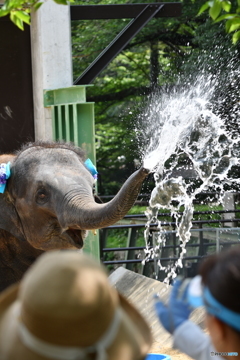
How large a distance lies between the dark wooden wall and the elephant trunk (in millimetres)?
3622

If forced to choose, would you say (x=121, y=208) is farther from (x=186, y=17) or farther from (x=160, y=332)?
(x=186, y=17)

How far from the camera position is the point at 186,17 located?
13.6m

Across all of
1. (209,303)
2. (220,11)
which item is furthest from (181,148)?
(209,303)

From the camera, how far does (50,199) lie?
5.41m

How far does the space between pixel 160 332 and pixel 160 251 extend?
290 centimetres

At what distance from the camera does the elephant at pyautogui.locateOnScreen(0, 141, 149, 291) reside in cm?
507

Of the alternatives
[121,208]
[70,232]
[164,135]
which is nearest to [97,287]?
[121,208]

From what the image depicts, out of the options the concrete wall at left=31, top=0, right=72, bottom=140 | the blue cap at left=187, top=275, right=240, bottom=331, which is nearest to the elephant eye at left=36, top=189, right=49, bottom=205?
the concrete wall at left=31, top=0, right=72, bottom=140

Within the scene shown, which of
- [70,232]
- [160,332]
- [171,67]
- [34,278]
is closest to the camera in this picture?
[34,278]

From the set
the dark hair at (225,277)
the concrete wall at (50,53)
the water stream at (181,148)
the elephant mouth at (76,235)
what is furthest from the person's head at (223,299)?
the concrete wall at (50,53)

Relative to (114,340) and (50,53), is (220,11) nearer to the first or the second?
(114,340)

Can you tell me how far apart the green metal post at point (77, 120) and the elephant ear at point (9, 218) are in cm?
212

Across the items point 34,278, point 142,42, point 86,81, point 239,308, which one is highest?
point 142,42

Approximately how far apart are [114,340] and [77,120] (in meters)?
6.51
